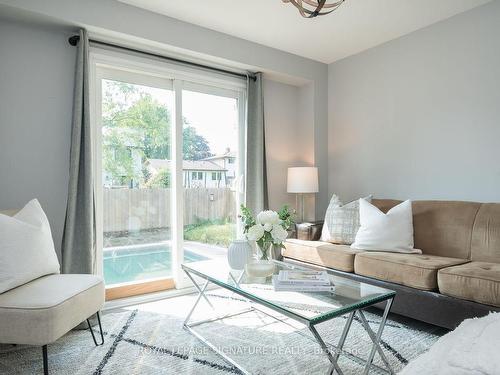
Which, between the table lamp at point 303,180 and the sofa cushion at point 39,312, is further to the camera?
the table lamp at point 303,180

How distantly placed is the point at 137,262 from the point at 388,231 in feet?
7.47

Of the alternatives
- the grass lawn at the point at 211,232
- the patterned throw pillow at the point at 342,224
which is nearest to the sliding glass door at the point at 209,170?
the grass lawn at the point at 211,232

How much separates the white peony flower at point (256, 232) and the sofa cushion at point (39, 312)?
1052 millimetres

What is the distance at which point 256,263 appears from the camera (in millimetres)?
2262

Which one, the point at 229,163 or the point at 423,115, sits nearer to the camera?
the point at 423,115

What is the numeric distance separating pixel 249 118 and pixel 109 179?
1594 millimetres

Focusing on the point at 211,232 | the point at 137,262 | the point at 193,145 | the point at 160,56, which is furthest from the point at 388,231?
the point at 160,56

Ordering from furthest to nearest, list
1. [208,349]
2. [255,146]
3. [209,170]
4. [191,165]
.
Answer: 1. [255,146]
2. [209,170]
3. [191,165]
4. [208,349]

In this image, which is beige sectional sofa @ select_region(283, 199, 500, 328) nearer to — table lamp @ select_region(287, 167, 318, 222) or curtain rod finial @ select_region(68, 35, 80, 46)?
table lamp @ select_region(287, 167, 318, 222)

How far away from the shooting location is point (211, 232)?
12.2 ft

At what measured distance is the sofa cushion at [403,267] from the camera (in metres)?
2.30

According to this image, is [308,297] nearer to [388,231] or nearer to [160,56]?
[388,231]

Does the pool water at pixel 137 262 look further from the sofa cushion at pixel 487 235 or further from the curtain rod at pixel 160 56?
the sofa cushion at pixel 487 235

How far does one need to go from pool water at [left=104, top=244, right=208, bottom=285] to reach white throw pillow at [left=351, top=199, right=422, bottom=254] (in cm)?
174
